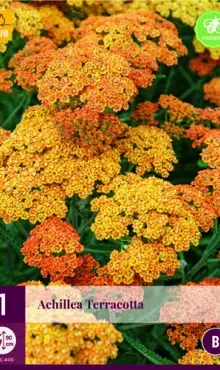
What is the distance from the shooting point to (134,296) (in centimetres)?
262

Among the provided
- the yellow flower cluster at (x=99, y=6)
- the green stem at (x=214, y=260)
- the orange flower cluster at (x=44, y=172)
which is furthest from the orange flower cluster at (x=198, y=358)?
the yellow flower cluster at (x=99, y=6)

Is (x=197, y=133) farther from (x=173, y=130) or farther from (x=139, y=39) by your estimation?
(x=139, y=39)

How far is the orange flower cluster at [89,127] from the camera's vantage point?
2.74 m

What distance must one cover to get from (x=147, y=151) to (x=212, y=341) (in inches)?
34.2

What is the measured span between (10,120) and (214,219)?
121cm

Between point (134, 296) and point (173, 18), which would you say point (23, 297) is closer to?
point (134, 296)

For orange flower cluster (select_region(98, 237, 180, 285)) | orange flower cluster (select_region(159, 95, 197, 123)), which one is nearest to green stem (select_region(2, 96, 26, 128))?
orange flower cluster (select_region(159, 95, 197, 123))

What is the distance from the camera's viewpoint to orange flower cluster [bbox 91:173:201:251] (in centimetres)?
260

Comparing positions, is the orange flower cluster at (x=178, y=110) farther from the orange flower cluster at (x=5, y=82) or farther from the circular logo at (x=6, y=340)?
the circular logo at (x=6, y=340)

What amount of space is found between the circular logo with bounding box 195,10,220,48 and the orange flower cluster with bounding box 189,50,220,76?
218mm

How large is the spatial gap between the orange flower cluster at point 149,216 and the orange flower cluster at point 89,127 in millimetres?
233

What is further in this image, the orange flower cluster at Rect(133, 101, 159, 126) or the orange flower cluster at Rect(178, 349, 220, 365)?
the orange flower cluster at Rect(133, 101, 159, 126)

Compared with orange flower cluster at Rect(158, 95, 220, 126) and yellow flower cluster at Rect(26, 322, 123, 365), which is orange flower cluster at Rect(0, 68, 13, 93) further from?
yellow flower cluster at Rect(26, 322, 123, 365)

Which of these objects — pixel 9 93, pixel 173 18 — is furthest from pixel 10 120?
pixel 173 18
